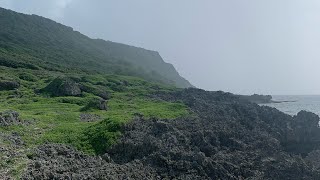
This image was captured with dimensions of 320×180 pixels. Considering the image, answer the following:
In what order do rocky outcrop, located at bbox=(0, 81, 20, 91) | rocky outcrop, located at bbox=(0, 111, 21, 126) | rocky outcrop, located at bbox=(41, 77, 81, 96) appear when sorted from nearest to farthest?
rocky outcrop, located at bbox=(0, 111, 21, 126) → rocky outcrop, located at bbox=(41, 77, 81, 96) → rocky outcrop, located at bbox=(0, 81, 20, 91)

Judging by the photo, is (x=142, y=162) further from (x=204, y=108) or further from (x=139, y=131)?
(x=204, y=108)

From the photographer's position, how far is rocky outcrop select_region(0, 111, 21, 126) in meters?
45.8

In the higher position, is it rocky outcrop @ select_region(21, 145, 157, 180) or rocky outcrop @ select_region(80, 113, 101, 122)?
rocky outcrop @ select_region(80, 113, 101, 122)

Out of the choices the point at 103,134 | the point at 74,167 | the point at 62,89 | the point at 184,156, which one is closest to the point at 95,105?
the point at 62,89

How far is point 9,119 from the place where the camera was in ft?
154

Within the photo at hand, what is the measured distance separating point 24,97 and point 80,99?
11624 millimetres

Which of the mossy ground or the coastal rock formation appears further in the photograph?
the mossy ground

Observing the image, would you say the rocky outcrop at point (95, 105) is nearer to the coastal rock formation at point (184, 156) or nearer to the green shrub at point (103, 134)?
the coastal rock formation at point (184, 156)

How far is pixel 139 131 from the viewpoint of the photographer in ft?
163

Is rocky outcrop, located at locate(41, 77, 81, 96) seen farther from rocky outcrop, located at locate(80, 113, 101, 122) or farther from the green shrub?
the green shrub

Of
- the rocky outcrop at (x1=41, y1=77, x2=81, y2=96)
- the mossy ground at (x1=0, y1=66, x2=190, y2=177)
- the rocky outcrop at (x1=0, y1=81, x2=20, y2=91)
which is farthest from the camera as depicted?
the rocky outcrop at (x1=0, y1=81, x2=20, y2=91)

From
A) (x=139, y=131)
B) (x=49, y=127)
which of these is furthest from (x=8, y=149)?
(x=139, y=131)

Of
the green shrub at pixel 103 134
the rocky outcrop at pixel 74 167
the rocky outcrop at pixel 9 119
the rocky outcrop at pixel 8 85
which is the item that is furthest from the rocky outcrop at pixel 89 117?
the rocky outcrop at pixel 8 85

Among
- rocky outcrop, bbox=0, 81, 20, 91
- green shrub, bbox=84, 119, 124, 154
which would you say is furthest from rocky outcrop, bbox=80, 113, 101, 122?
rocky outcrop, bbox=0, 81, 20, 91
